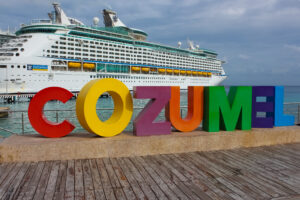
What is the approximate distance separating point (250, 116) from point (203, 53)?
5908cm

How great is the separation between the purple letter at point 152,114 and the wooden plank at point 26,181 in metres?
1.97

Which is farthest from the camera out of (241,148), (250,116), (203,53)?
(203,53)

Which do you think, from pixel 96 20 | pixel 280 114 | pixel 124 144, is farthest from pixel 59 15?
pixel 280 114

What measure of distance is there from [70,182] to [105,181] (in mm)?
490

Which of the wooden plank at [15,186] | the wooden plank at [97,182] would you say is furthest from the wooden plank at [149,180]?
the wooden plank at [15,186]

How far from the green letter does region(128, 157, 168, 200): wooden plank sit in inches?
79.1

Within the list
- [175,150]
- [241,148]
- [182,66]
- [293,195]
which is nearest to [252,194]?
[293,195]

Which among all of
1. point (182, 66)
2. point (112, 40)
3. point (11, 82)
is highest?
point (112, 40)

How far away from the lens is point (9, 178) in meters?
3.43

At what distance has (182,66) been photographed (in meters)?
56.1

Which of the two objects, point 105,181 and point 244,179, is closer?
point 105,181

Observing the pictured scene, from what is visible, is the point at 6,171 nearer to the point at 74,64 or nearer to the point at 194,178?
the point at 194,178

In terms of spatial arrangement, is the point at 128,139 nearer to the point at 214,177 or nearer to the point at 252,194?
the point at 214,177

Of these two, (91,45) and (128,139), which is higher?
(91,45)
